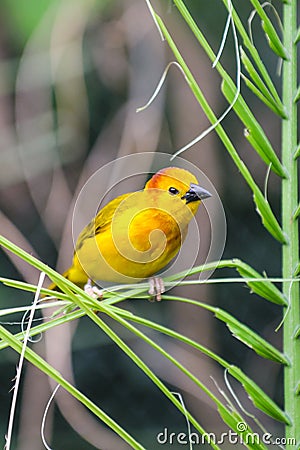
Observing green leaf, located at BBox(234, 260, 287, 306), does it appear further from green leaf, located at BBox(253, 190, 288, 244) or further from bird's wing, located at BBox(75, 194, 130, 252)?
bird's wing, located at BBox(75, 194, 130, 252)

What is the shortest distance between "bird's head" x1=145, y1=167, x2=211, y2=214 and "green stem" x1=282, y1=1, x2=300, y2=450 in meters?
0.09

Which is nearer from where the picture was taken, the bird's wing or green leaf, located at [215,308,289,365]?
green leaf, located at [215,308,289,365]

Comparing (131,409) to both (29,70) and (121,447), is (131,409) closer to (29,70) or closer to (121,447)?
(121,447)

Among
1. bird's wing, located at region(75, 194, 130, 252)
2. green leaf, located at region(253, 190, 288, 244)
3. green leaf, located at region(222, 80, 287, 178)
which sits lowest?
bird's wing, located at region(75, 194, 130, 252)

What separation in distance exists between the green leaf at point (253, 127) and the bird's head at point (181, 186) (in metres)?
0.08

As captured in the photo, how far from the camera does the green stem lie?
61cm

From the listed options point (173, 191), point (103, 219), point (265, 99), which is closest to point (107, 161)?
point (103, 219)

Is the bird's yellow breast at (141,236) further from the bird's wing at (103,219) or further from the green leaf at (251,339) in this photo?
the green leaf at (251,339)

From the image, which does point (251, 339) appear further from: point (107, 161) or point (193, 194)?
point (107, 161)

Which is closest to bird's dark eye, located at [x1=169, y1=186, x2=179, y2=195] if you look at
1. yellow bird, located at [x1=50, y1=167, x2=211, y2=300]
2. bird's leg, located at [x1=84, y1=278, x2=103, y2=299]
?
yellow bird, located at [x1=50, y1=167, x2=211, y2=300]

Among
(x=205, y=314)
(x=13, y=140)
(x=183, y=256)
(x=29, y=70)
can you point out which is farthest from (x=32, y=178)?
(x=183, y=256)

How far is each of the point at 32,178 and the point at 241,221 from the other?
23.7 inches

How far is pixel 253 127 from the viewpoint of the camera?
0.60m

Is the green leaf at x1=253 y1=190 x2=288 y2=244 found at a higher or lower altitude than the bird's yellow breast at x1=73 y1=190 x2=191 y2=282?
higher
